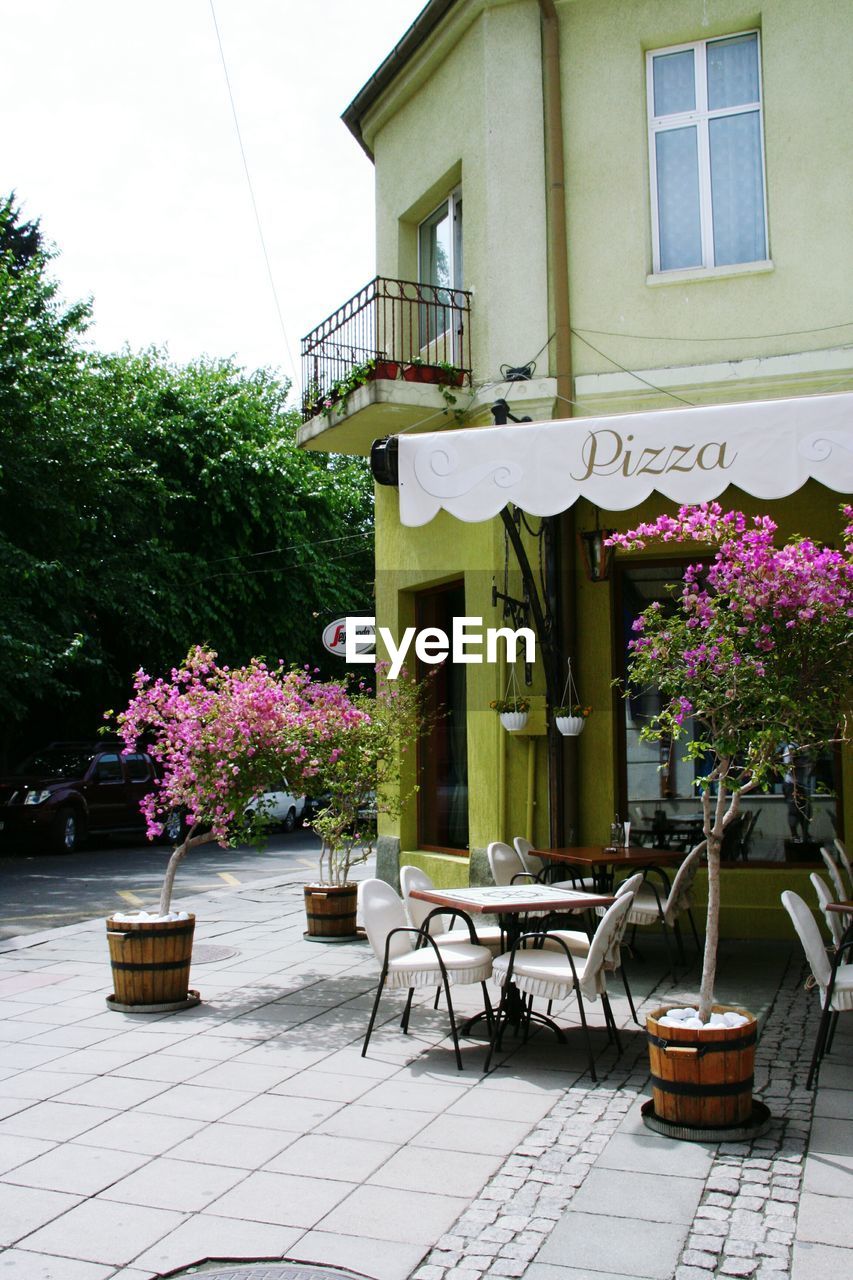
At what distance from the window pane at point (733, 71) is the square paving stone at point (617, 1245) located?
29.8ft

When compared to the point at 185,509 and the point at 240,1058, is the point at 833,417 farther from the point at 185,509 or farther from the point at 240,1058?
the point at 185,509

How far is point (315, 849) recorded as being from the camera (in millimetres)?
20828

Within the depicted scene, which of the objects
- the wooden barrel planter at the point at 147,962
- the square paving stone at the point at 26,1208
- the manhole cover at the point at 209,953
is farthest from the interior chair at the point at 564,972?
the manhole cover at the point at 209,953

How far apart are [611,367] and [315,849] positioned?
1331 cm

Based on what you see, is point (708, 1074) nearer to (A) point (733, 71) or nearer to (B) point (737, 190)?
(B) point (737, 190)

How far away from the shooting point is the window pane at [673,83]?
391 inches

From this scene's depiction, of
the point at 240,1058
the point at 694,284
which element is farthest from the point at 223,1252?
the point at 694,284

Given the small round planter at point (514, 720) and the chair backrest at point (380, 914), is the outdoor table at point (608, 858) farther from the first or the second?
the chair backrest at point (380, 914)

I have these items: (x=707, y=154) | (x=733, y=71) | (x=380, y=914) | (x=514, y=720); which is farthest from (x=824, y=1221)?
(x=733, y=71)

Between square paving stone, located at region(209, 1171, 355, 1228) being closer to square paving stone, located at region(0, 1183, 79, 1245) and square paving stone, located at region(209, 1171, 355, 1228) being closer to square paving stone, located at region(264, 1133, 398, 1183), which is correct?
square paving stone, located at region(264, 1133, 398, 1183)

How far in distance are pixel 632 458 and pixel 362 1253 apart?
4.94 m

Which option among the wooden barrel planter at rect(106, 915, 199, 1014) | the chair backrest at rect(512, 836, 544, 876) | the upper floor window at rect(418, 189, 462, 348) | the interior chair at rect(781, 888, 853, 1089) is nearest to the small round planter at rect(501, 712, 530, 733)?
the chair backrest at rect(512, 836, 544, 876)

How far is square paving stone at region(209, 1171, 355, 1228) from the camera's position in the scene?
13.4ft

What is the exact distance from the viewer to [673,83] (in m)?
9.98
